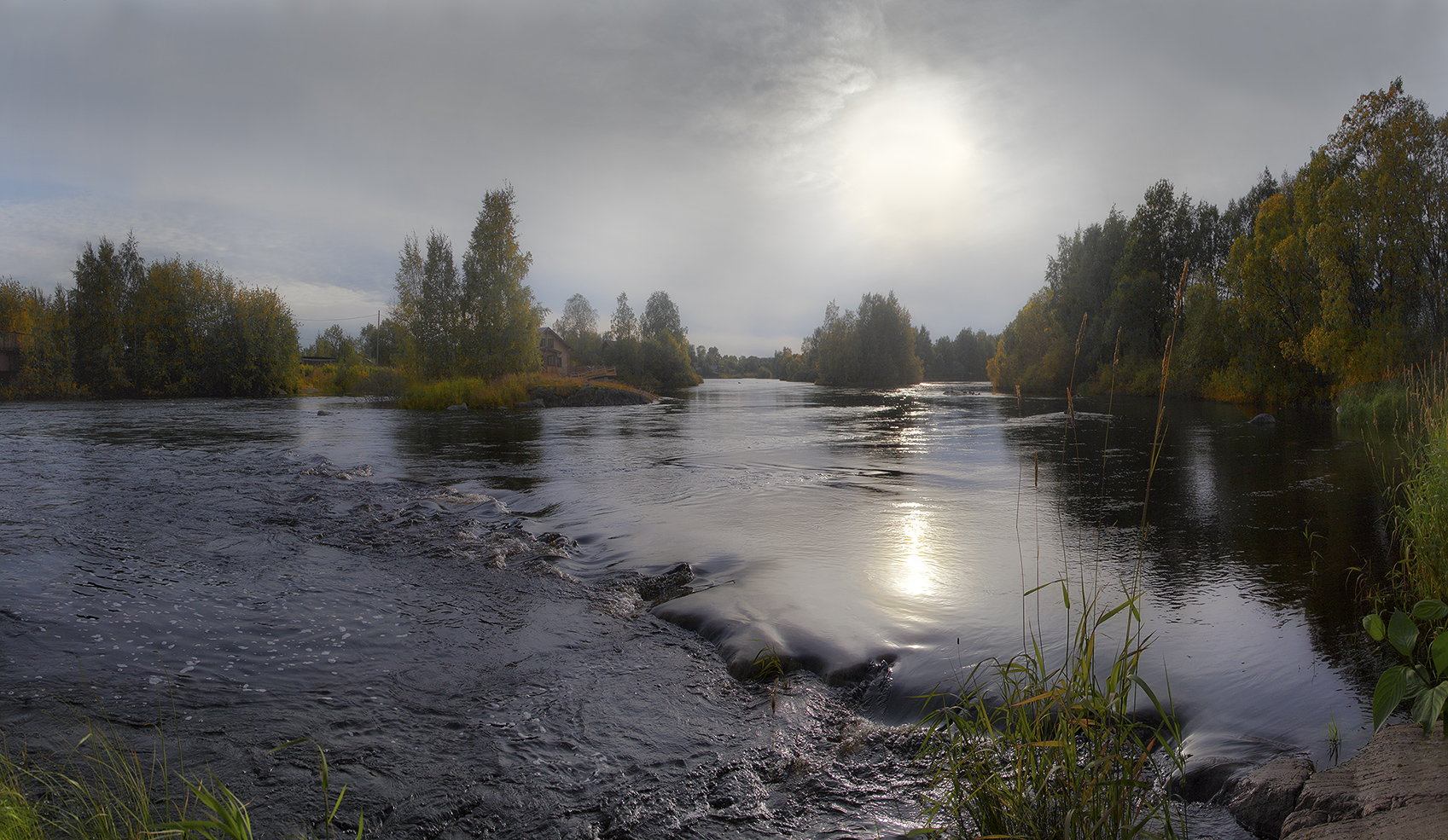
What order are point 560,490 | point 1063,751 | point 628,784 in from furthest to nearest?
point 560,490 → point 628,784 → point 1063,751

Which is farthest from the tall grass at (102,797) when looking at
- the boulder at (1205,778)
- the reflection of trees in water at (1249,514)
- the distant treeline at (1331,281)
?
the distant treeline at (1331,281)

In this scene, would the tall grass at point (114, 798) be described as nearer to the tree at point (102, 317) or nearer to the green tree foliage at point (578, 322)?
the tree at point (102, 317)

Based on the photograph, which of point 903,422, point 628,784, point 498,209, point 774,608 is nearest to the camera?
point 628,784

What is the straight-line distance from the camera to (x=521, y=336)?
3862 centimetres

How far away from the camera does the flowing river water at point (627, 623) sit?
3.31 m

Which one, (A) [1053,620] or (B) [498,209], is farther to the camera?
(B) [498,209]

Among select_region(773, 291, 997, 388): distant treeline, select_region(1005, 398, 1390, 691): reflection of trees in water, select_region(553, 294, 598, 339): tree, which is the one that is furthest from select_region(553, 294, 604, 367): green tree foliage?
select_region(1005, 398, 1390, 691): reflection of trees in water

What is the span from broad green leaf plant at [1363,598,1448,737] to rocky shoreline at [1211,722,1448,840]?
0.52 ft

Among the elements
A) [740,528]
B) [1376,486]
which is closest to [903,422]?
[1376,486]

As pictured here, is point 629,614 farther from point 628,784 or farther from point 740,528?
point 740,528

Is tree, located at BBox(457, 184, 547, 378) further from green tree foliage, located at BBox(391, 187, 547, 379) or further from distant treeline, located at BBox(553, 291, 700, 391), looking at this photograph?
distant treeline, located at BBox(553, 291, 700, 391)

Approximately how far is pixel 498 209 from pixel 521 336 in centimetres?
764

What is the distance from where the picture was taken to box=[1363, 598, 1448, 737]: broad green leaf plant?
266 centimetres

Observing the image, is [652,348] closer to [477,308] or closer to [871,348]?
[871,348]
